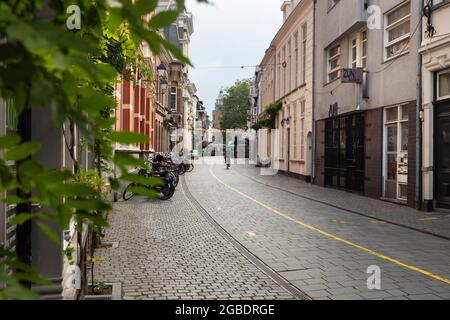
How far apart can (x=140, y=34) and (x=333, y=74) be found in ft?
69.4

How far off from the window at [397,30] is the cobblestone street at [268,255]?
17.6ft

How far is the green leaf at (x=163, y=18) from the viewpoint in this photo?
1.20 meters

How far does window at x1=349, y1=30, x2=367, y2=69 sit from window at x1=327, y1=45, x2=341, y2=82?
4.45ft

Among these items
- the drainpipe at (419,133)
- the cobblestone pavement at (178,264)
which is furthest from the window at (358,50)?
the cobblestone pavement at (178,264)

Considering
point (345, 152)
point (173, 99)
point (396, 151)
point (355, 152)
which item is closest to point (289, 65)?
point (345, 152)

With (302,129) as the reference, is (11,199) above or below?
below

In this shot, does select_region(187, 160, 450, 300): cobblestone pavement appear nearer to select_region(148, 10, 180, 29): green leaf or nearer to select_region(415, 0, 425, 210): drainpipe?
select_region(415, 0, 425, 210): drainpipe

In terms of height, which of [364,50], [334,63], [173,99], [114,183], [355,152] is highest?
[173,99]

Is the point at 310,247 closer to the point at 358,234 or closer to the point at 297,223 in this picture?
the point at 358,234

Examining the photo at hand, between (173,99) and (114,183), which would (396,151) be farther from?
(173,99)

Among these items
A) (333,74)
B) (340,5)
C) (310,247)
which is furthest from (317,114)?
(310,247)

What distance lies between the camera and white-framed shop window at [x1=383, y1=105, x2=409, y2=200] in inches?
567

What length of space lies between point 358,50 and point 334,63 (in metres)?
3.04

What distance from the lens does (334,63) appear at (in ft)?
69.6
